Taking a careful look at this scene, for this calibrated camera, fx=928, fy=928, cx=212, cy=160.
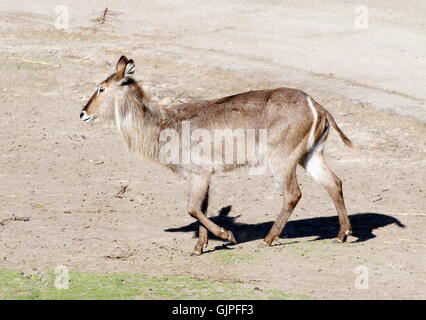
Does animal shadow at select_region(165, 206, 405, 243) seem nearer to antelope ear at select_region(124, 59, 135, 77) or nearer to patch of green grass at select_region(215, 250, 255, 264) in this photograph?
patch of green grass at select_region(215, 250, 255, 264)

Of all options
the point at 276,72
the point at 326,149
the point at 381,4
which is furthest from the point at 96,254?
the point at 381,4

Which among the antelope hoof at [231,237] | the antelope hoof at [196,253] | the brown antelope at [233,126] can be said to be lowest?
the antelope hoof at [196,253]

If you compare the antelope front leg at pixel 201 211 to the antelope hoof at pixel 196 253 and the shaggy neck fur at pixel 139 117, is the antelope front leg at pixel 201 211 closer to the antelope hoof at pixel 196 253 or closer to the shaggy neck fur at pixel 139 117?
the antelope hoof at pixel 196 253

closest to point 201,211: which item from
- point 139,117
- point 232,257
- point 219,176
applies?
point 232,257

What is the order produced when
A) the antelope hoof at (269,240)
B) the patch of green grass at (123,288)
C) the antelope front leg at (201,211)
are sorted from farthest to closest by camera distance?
the antelope hoof at (269,240)
the antelope front leg at (201,211)
the patch of green grass at (123,288)

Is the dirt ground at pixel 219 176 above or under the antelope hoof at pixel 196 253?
above

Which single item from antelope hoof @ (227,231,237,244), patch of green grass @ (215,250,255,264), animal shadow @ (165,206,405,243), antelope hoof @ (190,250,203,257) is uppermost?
antelope hoof @ (227,231,237,244)

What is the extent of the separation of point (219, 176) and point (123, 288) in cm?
432

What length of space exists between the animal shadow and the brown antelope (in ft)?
1.57

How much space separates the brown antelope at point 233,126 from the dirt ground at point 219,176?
0.54 metres

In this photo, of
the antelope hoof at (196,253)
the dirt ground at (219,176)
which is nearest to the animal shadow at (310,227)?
the dirt ground at (219,176)

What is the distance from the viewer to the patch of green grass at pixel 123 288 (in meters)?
7.82

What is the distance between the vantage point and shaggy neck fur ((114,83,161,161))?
1006 centimetres

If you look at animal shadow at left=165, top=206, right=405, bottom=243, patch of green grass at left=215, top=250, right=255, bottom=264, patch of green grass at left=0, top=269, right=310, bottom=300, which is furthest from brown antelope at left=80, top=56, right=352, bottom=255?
patch of green grass at left=0, top=269, right=310, bottom=300
